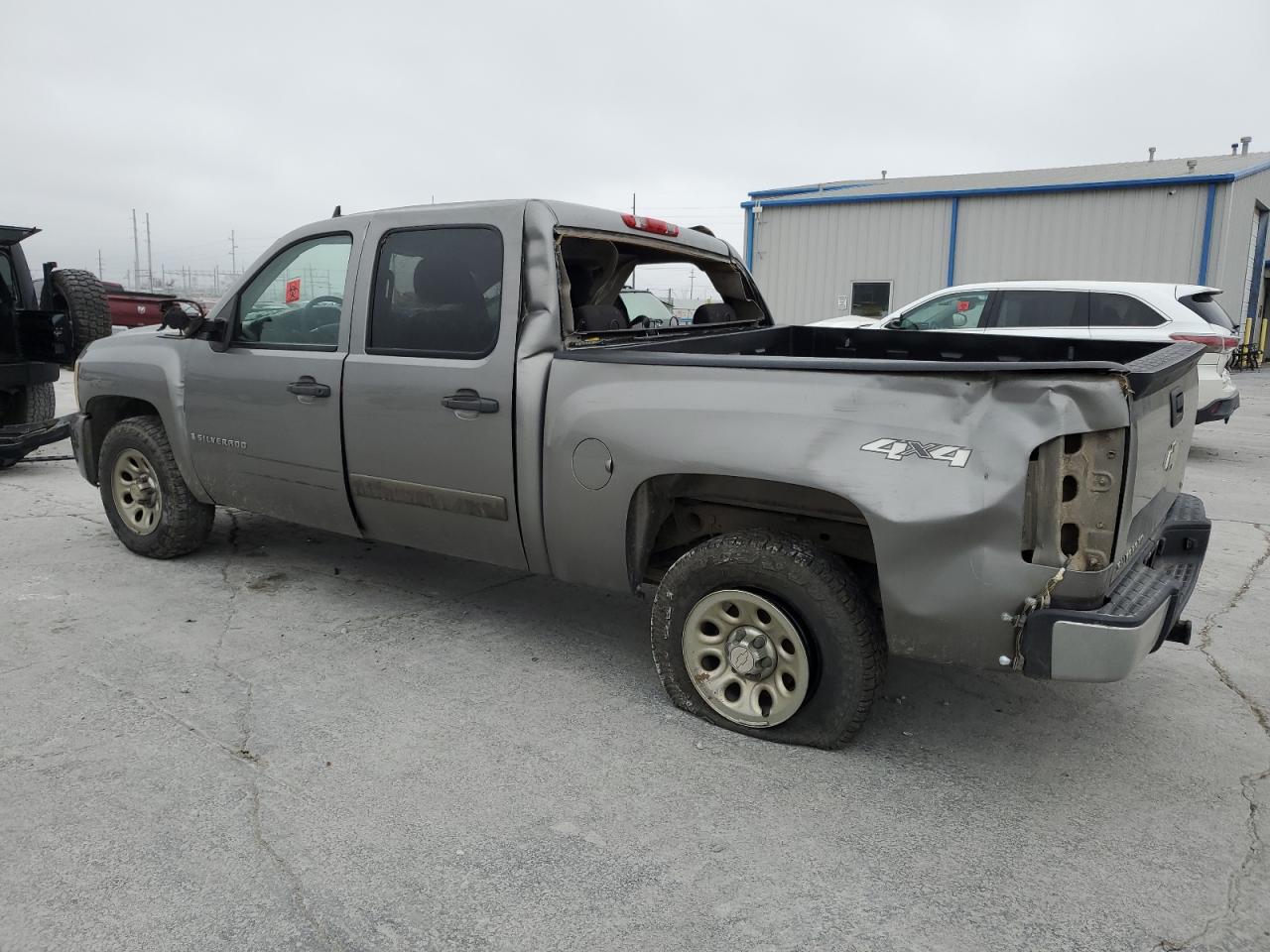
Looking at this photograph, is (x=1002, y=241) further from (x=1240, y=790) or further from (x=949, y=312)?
(x=1240, y=790)

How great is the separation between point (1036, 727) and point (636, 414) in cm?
187

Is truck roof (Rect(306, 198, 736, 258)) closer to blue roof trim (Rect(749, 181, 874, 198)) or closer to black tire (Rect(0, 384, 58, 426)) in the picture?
black tire (Rect(0, 384, 58, 426))

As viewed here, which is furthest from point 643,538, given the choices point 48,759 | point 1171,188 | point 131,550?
point 1171,188

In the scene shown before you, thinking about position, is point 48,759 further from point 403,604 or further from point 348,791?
point 403,604

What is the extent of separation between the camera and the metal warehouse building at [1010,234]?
17.7 metres

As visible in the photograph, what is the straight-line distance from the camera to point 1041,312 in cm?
939

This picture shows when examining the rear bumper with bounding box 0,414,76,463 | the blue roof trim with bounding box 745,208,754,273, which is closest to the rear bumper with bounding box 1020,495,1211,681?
the rear bumper with bounding box 0,414,76,463

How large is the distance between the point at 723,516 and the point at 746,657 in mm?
558

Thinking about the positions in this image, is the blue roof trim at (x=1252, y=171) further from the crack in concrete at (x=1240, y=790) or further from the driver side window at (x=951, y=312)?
the crack in concrete at (x=1240, y=790)

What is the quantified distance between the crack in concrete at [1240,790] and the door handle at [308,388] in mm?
3654

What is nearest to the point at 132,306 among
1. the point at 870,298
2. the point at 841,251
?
the point at 841,251

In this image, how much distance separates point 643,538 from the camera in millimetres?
3520

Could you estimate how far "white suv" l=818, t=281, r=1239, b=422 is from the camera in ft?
27.8

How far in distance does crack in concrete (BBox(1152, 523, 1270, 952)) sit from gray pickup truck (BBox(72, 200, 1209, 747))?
1.74 feet
